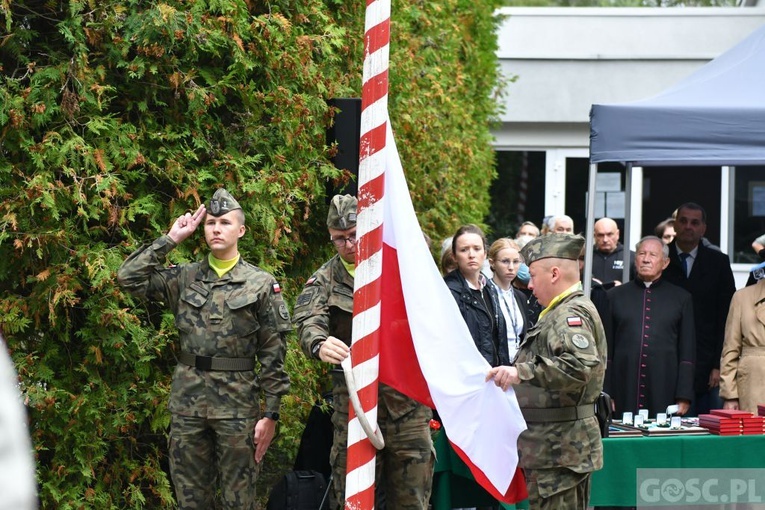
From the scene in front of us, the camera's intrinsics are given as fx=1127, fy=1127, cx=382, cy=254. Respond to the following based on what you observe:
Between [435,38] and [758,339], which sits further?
[435,38]

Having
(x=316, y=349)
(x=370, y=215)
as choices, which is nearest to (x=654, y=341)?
(x=316, y=349)

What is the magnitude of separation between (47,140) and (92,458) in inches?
69.6

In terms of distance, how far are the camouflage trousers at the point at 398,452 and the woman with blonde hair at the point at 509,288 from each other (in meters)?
1.86

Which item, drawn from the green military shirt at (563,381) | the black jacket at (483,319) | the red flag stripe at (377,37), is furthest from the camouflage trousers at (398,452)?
the red flag stripe at (377,37)

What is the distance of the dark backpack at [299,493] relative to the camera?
620 cm

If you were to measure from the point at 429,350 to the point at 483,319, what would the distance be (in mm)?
2161

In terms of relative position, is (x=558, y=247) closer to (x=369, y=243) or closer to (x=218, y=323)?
(x=369, y=243)

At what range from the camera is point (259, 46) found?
6.75 m

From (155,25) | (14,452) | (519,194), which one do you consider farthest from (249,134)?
(519,194)

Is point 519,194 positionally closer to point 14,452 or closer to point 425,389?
point 425,389

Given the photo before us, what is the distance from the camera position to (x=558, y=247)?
526 cm

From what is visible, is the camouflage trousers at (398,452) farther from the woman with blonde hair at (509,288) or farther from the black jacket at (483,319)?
the woman with blonde hair at (509,288)

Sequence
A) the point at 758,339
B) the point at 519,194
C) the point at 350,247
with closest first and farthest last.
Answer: the point at 350,247
the point at 758,339
the point at 519,194

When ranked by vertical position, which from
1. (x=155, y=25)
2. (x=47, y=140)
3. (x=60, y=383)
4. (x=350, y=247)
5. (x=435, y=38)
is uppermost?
(x=435, y=38)
